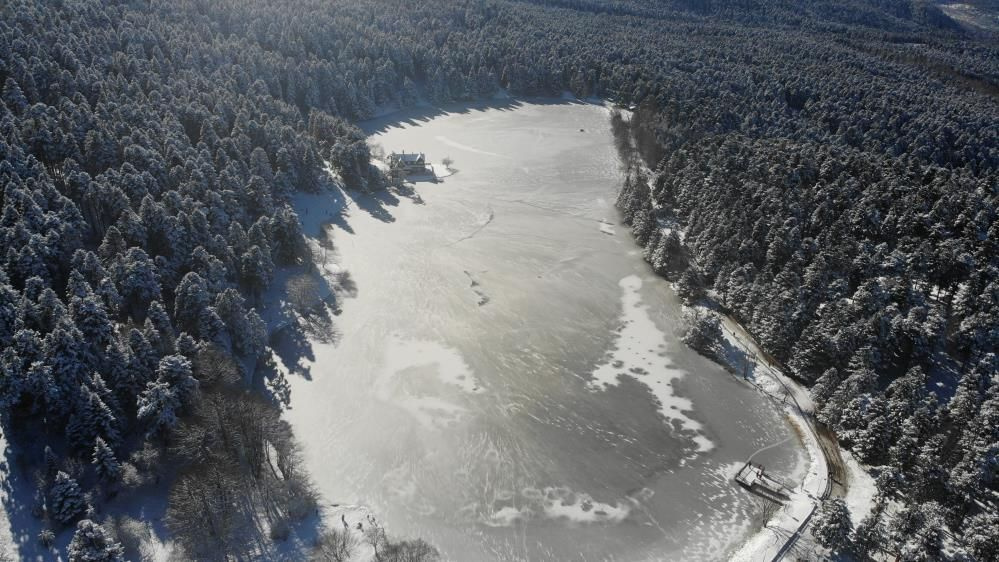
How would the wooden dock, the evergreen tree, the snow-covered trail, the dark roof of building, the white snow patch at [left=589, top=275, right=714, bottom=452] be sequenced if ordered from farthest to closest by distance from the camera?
1. the dark roof of building
2. the white snow patch at [left=589, top=275, right=714, bottom=452]
3. the wooden dock
4. the snow-covered trail
5. the evergreen tree

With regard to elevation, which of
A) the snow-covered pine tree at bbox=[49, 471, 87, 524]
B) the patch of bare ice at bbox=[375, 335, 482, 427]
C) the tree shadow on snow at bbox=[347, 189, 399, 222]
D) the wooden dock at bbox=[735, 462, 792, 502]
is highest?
the snow-covered pine tree at bbox=[49, 471, 87, 524]

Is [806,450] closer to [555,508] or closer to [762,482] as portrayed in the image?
[762,482]

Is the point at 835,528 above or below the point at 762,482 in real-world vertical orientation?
above

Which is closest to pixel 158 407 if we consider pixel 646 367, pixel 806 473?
pixel 646 367

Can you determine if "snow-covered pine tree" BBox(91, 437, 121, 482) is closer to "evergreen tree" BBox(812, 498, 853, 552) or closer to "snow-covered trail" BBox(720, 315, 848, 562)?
"snow-covered trail" BBox(720, 315, 848, 562)

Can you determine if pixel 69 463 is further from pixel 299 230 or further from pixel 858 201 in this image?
pixel 858 201

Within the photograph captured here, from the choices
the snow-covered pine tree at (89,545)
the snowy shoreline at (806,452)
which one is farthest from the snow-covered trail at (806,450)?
the snow-covered pine tree at (89,545)

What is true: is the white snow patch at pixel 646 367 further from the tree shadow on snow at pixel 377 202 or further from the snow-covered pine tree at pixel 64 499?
the snow-covered pine tree at pixel 64 499

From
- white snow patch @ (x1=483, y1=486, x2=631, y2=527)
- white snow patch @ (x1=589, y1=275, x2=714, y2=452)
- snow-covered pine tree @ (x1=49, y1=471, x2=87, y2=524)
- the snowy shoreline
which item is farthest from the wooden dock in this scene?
snow-covered pine tree @ (x1=49, y1=471, x2=87, y2=524)
